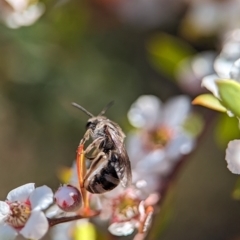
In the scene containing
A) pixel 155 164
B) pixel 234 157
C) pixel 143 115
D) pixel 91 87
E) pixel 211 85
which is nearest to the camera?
pixel 234 157

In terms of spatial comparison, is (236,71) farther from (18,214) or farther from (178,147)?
(18,214)

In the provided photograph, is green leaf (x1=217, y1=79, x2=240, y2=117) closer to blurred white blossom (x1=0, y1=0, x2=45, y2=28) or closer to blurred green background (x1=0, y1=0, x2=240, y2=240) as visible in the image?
blurred white blossom (x1=0, y1=0, x2=45, y2=28)

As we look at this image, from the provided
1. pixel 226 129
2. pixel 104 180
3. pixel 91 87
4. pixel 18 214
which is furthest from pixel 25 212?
pixel 91 87

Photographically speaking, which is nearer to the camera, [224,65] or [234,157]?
[234,157]

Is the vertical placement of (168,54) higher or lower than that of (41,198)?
higher

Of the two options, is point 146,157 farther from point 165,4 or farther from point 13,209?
point 165,4

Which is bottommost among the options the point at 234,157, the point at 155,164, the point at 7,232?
the point at 7,232

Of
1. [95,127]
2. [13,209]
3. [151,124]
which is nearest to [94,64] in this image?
[151,124]
